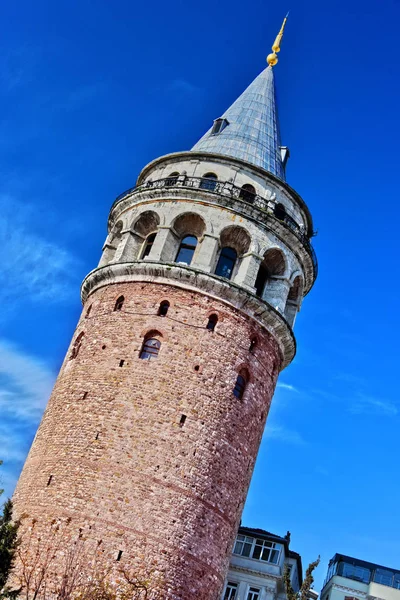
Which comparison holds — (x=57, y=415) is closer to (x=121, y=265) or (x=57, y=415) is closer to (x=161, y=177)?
(x=121, y=265)

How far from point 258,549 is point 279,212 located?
15.1 metres

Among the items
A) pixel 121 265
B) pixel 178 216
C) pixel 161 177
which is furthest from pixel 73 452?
pixel 161 177

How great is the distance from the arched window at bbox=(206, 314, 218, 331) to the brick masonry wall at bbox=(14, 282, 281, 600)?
174 mm

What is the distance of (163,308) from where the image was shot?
28609 millimetres

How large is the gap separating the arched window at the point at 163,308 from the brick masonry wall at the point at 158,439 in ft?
0.73

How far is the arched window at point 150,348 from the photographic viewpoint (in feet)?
90.2

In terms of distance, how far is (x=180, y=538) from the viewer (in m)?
24.6

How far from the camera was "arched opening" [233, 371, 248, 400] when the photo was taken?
92.6 feet

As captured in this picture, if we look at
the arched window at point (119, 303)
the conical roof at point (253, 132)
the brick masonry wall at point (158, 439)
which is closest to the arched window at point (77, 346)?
the brick masonry wall at point (158, 439)

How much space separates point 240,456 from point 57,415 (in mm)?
6830

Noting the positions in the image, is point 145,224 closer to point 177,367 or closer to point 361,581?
point 177,367

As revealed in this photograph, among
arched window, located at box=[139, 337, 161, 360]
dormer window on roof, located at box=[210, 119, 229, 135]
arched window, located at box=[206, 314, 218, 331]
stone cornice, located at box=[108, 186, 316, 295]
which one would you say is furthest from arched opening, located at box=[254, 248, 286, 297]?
dormer window on roof, located at box=[210, 119, 229, 135]

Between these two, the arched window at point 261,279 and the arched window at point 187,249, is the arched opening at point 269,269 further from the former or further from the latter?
the arched window at point 187,249

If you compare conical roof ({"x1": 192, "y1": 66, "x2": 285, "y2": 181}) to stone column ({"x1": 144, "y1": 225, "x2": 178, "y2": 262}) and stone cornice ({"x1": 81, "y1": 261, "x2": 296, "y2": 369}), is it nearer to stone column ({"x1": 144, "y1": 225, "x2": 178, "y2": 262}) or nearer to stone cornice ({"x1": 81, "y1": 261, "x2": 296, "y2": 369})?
stone column ({"x1": 144, "y1": 225, "x2": 178, "y2": 262})
